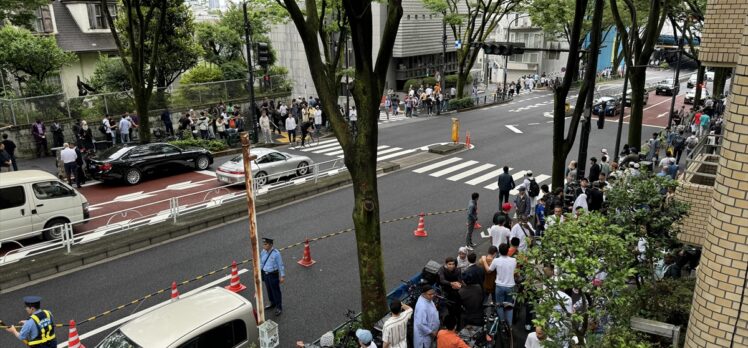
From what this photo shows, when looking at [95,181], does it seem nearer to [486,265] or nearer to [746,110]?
[486,265]

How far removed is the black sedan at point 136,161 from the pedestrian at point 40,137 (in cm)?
470

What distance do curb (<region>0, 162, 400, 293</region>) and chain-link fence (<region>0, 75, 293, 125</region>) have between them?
12.0 m

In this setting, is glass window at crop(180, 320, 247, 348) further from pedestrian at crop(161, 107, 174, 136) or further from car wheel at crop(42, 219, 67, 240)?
pedestrian at crop(161, 107, 174, 136)

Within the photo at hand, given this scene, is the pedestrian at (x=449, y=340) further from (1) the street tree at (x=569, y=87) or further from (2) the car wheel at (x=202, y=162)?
(2) the car wheel at (x=202, y=162)

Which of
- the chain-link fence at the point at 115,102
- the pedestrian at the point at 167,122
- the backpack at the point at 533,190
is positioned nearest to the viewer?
the backpack at the point at 533,190

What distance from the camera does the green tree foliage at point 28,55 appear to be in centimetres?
2528

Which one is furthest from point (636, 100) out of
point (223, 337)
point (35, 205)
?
point (35, 205)

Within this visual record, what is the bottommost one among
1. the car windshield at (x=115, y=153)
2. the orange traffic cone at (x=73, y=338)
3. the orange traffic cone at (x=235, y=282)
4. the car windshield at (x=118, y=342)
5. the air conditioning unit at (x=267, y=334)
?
the orange traffic cone at (x=235, y=282)

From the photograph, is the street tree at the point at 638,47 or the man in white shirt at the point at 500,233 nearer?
the man in white shirt at the point at 500,233

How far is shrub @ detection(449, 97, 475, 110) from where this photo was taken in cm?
3784

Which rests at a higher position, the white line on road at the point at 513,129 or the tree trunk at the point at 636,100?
the tree trunk at the point at 636,100

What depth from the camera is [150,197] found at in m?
17.0

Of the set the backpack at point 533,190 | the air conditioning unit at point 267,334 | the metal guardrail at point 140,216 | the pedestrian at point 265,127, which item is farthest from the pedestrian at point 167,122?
the air conditioning unit at point 267,334

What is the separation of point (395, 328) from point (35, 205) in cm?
1034
